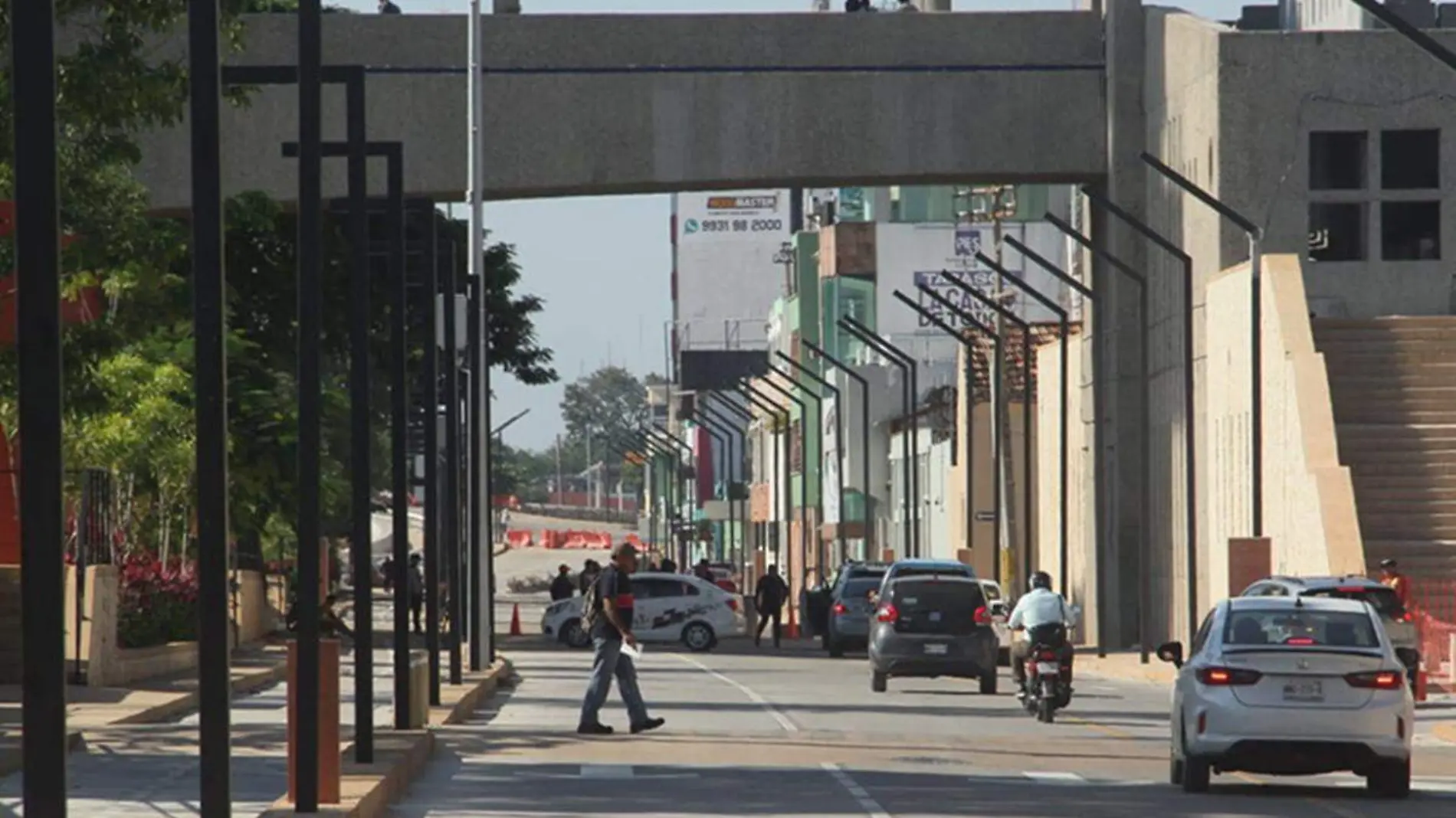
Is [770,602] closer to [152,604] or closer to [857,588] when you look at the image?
[857,588]

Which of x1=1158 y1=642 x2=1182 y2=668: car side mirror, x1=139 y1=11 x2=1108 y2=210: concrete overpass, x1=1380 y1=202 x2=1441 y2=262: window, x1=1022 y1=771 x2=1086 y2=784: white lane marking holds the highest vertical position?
x1=139 y1=11 x2=1108 y2=210: concrete overpass

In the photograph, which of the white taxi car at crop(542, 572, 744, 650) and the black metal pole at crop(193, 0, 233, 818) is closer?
the black metal pole at crop(193, 0, 233, 818)

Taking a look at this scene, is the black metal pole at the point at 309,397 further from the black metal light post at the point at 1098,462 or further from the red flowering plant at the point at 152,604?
the black metal light post at the point at 1098,462

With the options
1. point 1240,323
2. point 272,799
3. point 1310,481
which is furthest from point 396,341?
point 1240,323

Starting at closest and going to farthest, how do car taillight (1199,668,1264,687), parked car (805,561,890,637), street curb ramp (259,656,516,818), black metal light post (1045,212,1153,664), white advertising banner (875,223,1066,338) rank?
street curb ramp (259,656,516,818) < car taillight (1199,668,1264,687) < black metal light post (1045,212,1153,664) < parked car (805,561,890,637) < white advertising banner (875,223,1066,338)

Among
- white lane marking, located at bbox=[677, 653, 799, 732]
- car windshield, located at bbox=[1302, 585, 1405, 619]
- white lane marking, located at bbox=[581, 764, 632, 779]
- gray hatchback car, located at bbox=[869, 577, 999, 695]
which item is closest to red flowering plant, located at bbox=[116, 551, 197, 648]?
white lane marking, located at bbox=[677, 653, 799, 732]

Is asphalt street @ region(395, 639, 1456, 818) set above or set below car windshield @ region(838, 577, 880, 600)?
below

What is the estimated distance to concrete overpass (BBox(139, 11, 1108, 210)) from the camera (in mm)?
59562

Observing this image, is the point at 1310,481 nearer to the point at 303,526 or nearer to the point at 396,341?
the point at 396,341

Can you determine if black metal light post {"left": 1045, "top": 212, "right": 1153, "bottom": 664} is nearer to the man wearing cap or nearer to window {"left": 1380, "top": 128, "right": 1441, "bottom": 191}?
window {"left": 1380, "top": 128, "right": 1441, "bottom": 191}

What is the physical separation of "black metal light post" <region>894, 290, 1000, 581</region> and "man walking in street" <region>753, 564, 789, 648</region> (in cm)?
461

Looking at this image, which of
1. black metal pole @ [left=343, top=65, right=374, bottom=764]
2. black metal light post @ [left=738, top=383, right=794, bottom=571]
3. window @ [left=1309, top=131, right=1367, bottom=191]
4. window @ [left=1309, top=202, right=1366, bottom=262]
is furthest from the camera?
black metal light post @ [left=738, top=383, right=794, bottom=571]

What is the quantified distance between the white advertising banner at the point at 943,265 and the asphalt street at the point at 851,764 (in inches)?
3432

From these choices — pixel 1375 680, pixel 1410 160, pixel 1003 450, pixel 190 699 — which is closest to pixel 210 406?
pixel 1375 680
